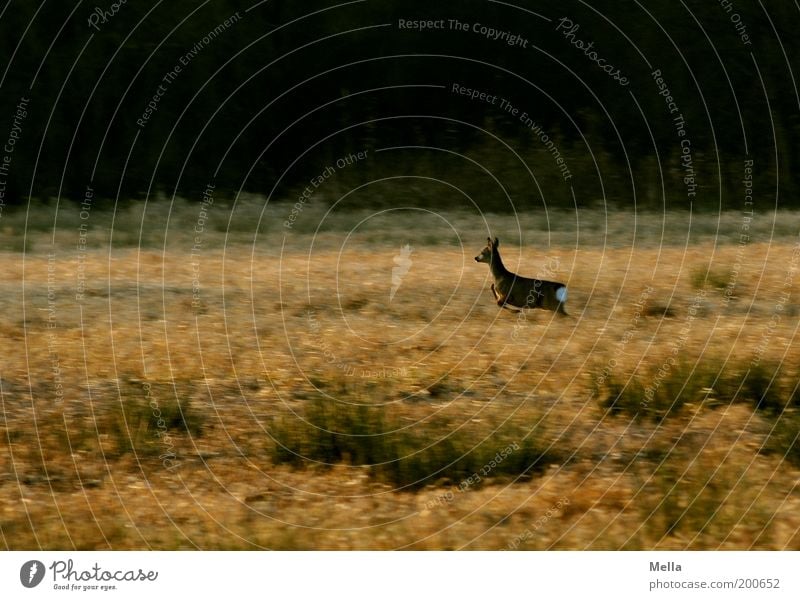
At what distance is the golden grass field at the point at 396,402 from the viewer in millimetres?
7707

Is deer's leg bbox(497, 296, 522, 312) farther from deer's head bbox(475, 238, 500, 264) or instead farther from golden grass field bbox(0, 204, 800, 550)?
deer's head bbox(475, 238, 500, 264)

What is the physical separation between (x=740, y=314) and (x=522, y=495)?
15.3ft

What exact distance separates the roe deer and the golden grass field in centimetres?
18

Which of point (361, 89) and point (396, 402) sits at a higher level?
point (361, 89)

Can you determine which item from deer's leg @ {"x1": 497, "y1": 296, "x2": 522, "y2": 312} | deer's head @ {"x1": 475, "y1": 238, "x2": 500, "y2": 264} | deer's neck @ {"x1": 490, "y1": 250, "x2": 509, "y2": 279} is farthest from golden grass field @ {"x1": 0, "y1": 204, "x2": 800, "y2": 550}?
deer's head @ {"x1": 475, "y1": 238, "x2": 500, "y2": 264}

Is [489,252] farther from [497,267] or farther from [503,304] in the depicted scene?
[503,304]

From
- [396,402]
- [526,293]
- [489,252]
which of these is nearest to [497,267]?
[489,252]

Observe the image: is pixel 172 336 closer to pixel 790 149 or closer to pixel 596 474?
pixel 596 474

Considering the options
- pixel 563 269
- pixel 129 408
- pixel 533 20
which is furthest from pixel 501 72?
pixel 129 408

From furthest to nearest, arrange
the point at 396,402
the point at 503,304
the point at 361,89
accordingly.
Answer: the point at 361,89 → the point at 503,304 → the point at 396,402

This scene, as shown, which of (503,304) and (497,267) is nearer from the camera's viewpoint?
(503,304)

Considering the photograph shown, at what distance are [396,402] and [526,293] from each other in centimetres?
262

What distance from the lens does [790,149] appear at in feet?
69.2

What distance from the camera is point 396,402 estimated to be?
378 inches
